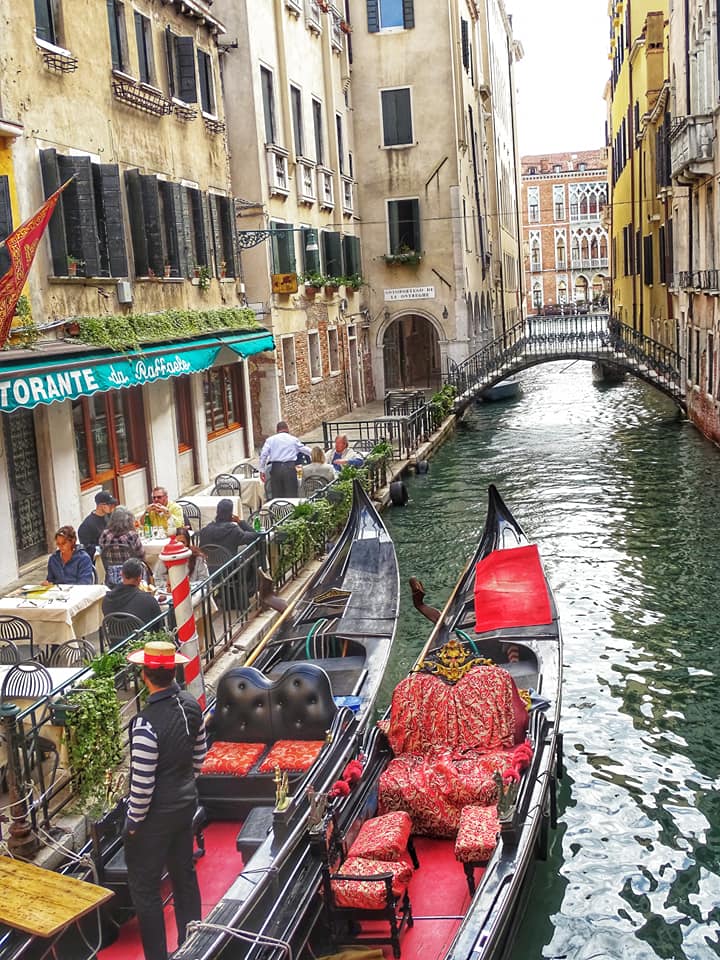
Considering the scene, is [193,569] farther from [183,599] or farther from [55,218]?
[55,218]

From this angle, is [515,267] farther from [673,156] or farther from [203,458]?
[203,458]

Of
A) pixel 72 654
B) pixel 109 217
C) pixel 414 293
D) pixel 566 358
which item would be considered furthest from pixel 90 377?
pixel 414 293

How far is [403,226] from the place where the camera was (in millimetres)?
29062

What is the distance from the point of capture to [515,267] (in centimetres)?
5175

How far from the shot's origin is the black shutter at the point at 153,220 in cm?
1431

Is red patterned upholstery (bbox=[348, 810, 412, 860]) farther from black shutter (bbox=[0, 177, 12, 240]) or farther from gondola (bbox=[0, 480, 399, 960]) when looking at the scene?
black shutter (bbox=[0, 177, 12, 240])

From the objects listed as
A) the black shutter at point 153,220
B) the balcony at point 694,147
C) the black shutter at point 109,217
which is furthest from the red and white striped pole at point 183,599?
the balcony at point 694,147

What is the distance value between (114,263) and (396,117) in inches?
682

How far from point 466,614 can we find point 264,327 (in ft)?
36.7

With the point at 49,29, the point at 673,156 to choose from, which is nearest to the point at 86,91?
the point at 49,29

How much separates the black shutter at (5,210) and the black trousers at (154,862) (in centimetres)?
760

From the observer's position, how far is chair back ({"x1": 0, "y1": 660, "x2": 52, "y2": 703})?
21.6 feet

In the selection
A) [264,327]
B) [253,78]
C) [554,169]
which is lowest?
[264,327]

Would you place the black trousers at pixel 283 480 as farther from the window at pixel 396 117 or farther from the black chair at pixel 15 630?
the window at pixel 396 117
